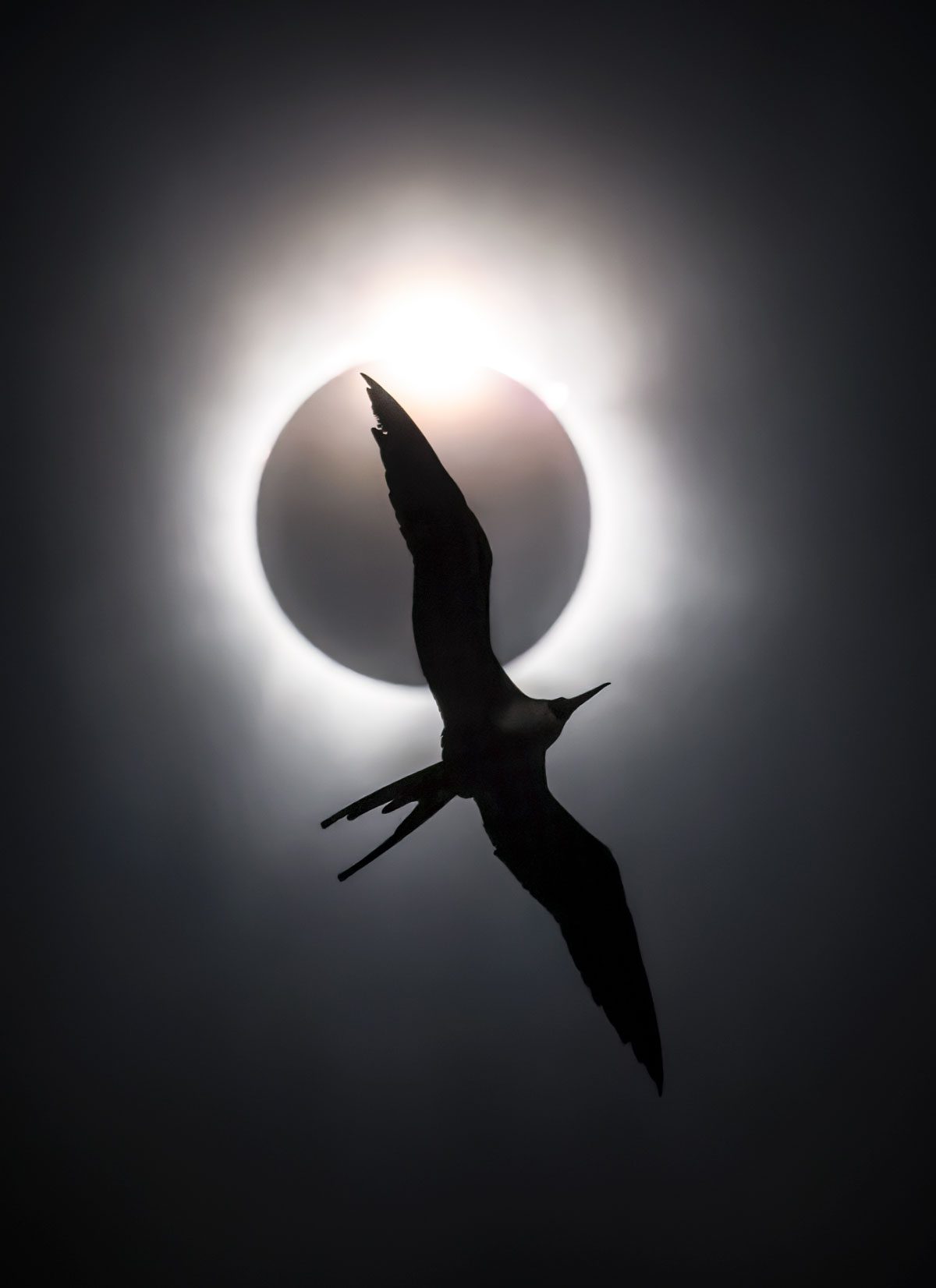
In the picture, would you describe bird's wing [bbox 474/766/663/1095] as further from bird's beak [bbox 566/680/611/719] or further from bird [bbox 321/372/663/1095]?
bird's beak [bbox 566/680/611/719]

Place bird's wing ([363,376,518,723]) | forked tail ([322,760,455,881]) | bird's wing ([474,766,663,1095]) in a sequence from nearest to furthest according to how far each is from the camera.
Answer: bird's wing ([363,376,518,723]) < forked tail ([322,760,455,881]) < bird's wing ([474,766,663,1095])

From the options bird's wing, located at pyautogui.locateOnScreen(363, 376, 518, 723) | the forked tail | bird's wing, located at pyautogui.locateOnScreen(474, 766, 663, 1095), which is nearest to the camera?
bird's wing, located at pyautogui.locateOnScreen(363, 376, 518, 723)

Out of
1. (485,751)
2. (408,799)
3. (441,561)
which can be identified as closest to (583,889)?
(485,751)

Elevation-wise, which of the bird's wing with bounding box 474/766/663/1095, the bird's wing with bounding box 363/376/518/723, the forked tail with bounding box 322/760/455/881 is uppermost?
the bird's wing with bounding box 363/376/518/723

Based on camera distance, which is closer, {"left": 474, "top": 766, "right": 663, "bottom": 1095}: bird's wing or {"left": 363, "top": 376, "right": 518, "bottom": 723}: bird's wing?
{"left": 363, "top": 376, "right": 518, "bottom": 723}: bird's wing

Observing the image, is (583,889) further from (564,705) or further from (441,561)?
(441,561)

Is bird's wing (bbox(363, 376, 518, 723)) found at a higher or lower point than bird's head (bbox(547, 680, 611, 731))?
higher

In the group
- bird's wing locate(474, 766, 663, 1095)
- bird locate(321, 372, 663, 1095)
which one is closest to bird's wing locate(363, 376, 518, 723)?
bird locate(321, 372, 663, 1095)
